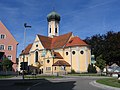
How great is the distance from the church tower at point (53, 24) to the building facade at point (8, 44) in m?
35.0

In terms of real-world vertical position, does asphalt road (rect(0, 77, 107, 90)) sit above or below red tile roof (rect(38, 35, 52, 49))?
below

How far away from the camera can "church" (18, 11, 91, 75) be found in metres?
77.5

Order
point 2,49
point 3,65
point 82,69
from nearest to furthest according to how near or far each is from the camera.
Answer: point 3,65 < point 2,49 < point 82,69

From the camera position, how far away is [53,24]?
101 metres

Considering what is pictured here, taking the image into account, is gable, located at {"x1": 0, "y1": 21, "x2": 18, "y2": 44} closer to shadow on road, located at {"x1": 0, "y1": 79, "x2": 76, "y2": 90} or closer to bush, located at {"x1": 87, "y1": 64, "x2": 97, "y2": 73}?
bush, located at {"x1": 87, "y1": 64, "x2": 97, "y2": 73}

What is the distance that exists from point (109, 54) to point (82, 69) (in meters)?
45.4

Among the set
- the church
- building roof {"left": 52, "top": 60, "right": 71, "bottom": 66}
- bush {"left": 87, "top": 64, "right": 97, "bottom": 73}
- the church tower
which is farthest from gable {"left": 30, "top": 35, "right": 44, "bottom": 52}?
bush {"left": 87, "top": 64, "right": 97, "bottom": 73}

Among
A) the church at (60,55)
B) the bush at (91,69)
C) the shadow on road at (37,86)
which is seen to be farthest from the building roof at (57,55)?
the shadow on road at (37,86)

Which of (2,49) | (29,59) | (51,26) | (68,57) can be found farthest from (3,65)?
(51,26)

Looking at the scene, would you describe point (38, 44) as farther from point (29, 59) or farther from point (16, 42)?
point (16, 42)

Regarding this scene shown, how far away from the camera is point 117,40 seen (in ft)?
103

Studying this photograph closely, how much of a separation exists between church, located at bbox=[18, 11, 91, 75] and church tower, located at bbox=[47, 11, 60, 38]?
9.22 metres

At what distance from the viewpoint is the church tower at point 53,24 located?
332 ft

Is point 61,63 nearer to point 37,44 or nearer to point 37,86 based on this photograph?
point 37,44
